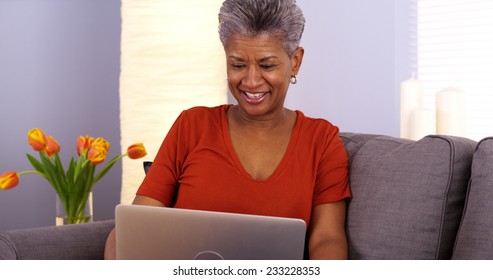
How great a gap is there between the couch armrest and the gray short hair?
722 millimetres

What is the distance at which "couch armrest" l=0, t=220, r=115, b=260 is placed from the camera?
208 centimetres

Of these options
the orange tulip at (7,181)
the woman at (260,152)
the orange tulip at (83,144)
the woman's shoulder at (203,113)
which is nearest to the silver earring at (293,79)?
the woman at (260,152)

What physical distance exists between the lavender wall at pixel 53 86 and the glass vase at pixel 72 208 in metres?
1.19

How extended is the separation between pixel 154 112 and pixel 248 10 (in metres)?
1.10

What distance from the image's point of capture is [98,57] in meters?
3.93

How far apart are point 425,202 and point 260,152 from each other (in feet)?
1.63

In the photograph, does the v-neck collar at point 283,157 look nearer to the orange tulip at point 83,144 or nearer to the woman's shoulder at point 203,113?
the woman's shoulder at point 203,113

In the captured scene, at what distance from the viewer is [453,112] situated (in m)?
2.38

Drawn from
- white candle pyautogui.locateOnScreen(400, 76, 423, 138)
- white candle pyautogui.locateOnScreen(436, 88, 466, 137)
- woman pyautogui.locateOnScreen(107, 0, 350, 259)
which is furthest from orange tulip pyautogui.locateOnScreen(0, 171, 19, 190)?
white candle pyautogui.locateOnScreen(436, 88, 466, 137)

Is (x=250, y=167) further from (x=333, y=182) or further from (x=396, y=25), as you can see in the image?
(x=396, y=25)

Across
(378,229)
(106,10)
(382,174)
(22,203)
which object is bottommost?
(22,203)

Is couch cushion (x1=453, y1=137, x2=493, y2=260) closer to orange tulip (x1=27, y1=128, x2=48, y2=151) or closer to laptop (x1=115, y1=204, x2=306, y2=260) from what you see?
laptop (x1=115, y1=204, x2=306, y2=260)

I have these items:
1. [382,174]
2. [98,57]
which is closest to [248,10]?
[382,174]

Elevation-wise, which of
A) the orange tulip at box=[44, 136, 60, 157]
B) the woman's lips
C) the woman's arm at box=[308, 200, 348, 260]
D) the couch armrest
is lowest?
the couch armrest
